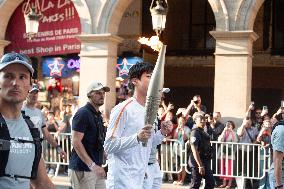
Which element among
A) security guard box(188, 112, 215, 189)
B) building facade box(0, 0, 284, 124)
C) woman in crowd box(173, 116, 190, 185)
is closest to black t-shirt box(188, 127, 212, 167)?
security guard box(188, 112, 215, 189)

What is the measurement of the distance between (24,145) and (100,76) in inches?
526

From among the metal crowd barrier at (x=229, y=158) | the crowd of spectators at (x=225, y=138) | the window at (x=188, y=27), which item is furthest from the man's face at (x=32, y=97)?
the window at (x=188, y=27)

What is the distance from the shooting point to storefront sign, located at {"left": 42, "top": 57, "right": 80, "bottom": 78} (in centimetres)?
2003

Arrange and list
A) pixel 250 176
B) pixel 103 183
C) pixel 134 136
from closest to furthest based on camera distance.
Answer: pixel 134 136 → pixel 103 183 → pixel 250 176

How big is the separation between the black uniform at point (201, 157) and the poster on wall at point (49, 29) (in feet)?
27.8

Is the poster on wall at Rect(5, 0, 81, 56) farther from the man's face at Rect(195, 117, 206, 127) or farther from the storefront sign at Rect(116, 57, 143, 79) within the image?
the man's face at Rect(195, 117, 206, 127)

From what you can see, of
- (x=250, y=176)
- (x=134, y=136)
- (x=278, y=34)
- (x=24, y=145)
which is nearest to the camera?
(x=24, y=145)

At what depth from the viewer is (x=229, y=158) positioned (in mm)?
13117

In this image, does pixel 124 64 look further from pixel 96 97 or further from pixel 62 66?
pixel 96 97

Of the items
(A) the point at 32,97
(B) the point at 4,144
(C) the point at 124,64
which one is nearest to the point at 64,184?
(A) the point at 32,97

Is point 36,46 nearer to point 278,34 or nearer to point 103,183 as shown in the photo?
point 278,34

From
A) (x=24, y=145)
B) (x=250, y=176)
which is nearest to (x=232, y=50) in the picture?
(x=250, y=176)

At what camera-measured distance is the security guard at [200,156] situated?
411 inches

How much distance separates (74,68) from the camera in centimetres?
2009
